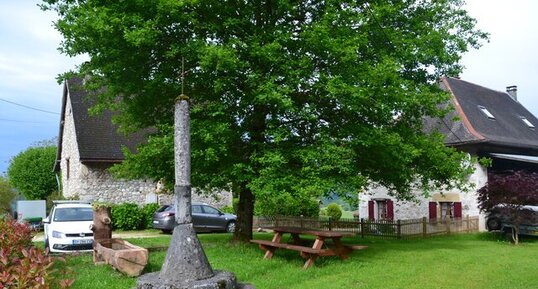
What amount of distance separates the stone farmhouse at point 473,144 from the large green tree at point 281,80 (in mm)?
6461

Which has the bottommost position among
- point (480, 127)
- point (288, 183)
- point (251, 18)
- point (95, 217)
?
point (95, 217)

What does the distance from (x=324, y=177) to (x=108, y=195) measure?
17.1 metres

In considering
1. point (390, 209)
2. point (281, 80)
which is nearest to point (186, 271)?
point (281, 80)

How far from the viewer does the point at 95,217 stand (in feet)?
43.0

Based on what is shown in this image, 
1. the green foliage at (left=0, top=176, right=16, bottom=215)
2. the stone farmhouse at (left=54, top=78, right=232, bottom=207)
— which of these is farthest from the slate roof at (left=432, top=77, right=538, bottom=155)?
the green foliage at (left=0, top=176, right=16, bottom=215)

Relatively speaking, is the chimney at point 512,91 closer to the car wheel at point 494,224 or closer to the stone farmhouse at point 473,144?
the stone farmhouse at point 473,144

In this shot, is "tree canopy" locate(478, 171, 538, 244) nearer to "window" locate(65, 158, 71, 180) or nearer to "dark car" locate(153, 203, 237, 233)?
"dark car" locate(153, 203, 237, 233)

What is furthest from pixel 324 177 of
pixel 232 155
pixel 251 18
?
pixel 251 18

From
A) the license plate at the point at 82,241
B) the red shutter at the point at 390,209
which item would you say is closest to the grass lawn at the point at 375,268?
the license plate at the point at 82,241

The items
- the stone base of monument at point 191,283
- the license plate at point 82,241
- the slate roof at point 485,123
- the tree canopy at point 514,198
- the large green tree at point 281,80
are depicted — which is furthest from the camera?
the slate roof at point 485,123

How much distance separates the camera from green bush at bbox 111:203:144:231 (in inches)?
930

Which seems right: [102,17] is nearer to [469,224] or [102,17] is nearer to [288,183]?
[288,183]

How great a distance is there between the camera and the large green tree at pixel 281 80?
39.1 ft

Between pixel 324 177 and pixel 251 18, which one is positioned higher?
pixel 251 18
